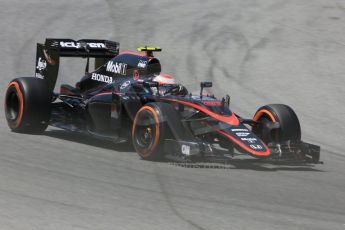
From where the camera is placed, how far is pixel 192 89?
18438 mm

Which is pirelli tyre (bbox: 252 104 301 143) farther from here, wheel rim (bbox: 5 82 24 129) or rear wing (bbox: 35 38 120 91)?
wheel rim (bbox: 5 82 24 129)

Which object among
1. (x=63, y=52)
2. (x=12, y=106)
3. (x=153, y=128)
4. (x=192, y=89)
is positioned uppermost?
(x=63, y=52)

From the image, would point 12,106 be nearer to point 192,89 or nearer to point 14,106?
point 14,106

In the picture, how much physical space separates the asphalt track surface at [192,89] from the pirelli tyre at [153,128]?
206 mm

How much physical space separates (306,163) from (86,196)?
14.0 ft

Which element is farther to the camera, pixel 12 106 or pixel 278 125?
pixel 12 106

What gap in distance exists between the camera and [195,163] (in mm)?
11859

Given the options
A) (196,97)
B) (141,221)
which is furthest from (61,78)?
(141,221)

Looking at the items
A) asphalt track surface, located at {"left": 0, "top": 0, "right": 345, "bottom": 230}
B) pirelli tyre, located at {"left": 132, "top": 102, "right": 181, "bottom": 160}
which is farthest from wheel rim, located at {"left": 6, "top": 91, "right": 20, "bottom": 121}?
pirelli tyre, located at {"left": 132, "top": 102, "right": 181, "bottom": 160}

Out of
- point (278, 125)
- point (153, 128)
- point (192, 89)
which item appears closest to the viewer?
point (153, 128)

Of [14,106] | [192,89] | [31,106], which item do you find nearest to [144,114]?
[31,106]

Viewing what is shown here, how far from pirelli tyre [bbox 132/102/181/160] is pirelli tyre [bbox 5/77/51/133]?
198cm

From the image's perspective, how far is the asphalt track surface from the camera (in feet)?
28.4

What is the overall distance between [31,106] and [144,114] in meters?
2.25
